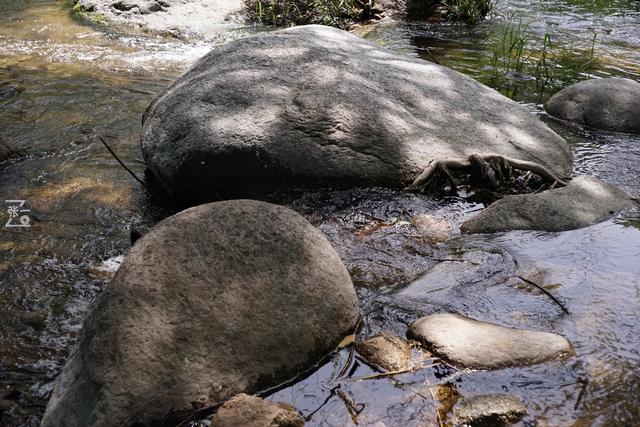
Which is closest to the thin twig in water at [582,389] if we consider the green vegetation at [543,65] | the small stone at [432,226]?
the small stone at [432,226]

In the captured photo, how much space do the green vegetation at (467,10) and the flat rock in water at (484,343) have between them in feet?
26.5

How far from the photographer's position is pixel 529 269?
3.52 metres

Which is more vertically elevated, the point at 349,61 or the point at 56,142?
the point at 349,61

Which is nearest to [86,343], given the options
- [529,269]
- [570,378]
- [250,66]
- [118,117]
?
[570,378]

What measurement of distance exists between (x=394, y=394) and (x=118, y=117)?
4.41 metres

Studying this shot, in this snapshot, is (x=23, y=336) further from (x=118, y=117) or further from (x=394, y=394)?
(x=118, y=117)

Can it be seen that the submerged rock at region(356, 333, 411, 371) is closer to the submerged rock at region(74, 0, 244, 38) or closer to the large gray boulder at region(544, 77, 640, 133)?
the large gray boulder at region(544, 77, 640, 133)

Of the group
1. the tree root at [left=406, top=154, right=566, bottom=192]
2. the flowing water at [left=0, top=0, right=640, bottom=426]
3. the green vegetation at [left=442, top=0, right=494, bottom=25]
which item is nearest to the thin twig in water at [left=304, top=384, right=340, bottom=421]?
the flowing water at [left=0, top=0, right=640, bottom=426]

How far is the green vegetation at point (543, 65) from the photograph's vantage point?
23.2 ft

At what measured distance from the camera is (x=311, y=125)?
14.3 feet

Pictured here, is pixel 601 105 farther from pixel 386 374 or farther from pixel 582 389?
pixel 386 374

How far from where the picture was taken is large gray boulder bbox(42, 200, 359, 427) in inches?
Result: 93.6

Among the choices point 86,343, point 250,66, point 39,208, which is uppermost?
point 250,66

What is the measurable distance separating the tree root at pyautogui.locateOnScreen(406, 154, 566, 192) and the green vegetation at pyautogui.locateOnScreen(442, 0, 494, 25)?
20.0 ft
